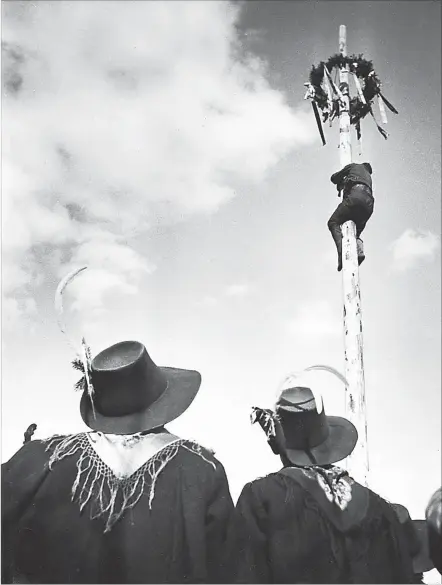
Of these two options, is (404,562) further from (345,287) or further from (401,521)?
(345,287)

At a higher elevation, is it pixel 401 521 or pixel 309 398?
pixel 309 398

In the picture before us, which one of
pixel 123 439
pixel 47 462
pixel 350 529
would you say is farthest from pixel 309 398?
pixel 47 462

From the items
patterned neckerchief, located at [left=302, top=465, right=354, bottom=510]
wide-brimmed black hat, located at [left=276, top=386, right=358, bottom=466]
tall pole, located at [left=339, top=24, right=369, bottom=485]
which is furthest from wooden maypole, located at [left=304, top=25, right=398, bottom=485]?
patterned neckerchief, located at [left=302, top=465, right=354, bottom=510]

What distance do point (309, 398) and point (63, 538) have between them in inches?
57.1

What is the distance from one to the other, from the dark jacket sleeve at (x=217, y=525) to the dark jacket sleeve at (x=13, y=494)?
70 centimetres

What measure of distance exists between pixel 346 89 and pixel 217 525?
6.33m

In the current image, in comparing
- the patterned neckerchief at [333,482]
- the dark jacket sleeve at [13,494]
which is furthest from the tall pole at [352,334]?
the dark jacket sleeve at [13,494]

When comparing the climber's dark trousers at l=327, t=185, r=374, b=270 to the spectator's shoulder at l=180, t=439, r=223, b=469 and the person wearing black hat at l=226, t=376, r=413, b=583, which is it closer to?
the person wearing black hat at l=226, t=376, r=413, b=583

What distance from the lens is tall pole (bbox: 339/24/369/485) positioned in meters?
5.11

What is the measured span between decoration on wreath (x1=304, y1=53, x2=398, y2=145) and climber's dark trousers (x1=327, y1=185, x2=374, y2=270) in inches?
60.9

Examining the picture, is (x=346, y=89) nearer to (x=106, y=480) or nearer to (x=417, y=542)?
(x=417, y=542)

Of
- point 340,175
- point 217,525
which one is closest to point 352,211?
point 340,175

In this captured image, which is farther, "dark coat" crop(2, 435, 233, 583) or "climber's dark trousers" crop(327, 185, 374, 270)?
"climber's dark trousers" crop(327, 185, 374, 270)

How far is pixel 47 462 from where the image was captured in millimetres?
2309
